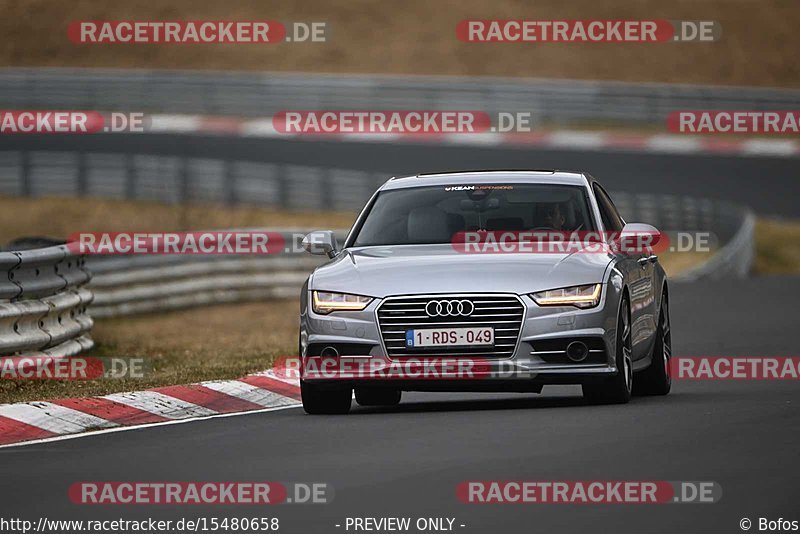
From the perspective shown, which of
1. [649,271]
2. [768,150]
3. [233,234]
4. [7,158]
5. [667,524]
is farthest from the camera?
[768,150]

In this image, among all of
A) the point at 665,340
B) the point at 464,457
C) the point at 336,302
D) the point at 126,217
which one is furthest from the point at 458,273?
the point at 126,217

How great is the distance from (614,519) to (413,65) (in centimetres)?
5390

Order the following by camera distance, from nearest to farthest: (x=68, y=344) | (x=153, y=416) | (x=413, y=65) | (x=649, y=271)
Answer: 1. (x=153, y=416)
2. (x=649, y=271)
3. (x=68, y=344)
4. (x=413, y=65)

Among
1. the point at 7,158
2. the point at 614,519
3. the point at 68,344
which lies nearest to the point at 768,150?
the point at 7,158

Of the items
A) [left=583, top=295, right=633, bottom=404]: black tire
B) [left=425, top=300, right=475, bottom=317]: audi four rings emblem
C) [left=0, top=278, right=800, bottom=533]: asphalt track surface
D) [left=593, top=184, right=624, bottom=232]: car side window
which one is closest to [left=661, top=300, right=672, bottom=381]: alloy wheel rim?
[left=0, top=278, right=800, bottom=533]: asphalt track surface

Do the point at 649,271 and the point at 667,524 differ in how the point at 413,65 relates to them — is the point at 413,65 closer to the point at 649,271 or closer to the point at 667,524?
the point at 649,271

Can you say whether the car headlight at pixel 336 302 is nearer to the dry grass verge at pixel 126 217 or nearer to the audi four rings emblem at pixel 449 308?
the audi four rings emblem at pixel 449 308

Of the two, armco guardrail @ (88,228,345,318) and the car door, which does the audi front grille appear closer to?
the car door

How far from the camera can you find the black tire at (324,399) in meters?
12.0

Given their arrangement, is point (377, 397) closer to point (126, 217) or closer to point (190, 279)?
point (190, 279)

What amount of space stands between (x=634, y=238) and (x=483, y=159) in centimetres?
3138

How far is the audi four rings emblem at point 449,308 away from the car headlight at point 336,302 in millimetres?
388

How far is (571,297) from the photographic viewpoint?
460 inches

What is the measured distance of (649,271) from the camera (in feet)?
44.4
